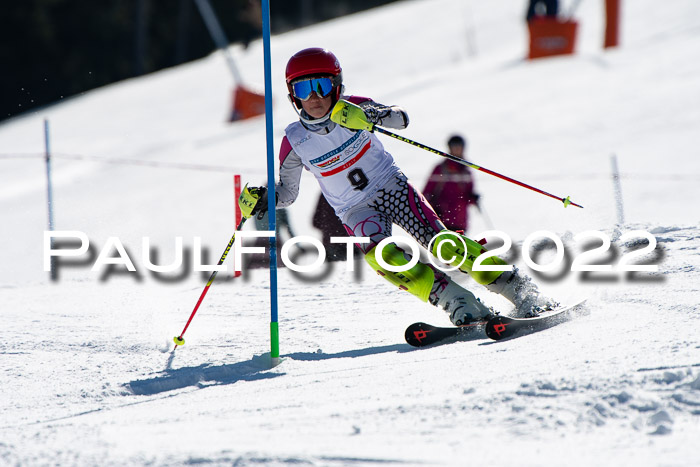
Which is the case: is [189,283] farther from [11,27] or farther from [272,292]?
[11,27]

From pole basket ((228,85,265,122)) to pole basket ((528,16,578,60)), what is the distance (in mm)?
5534

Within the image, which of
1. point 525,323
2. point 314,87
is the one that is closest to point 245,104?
point 314,87

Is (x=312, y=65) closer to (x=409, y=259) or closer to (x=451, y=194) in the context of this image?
(x=409, y=259)

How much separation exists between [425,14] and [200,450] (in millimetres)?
25099

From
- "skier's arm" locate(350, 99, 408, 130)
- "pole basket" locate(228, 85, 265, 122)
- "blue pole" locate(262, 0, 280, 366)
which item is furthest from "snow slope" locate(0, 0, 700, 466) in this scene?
"pole basket" locate(228, 85, 265, 122)

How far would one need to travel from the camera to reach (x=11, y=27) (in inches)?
1304

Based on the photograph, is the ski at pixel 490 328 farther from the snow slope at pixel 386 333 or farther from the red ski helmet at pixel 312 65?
the red ski helmet at pixel 312 65

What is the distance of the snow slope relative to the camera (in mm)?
2812

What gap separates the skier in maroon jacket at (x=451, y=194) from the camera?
24.0 ft

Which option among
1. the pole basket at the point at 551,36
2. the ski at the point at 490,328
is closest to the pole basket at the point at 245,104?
the pole basket at the point at 551,36

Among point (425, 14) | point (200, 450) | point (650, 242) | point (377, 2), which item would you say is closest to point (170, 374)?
point (200, 450)

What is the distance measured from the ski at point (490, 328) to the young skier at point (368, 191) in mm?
78

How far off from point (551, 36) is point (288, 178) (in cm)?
1232

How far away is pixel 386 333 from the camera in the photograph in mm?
4910
